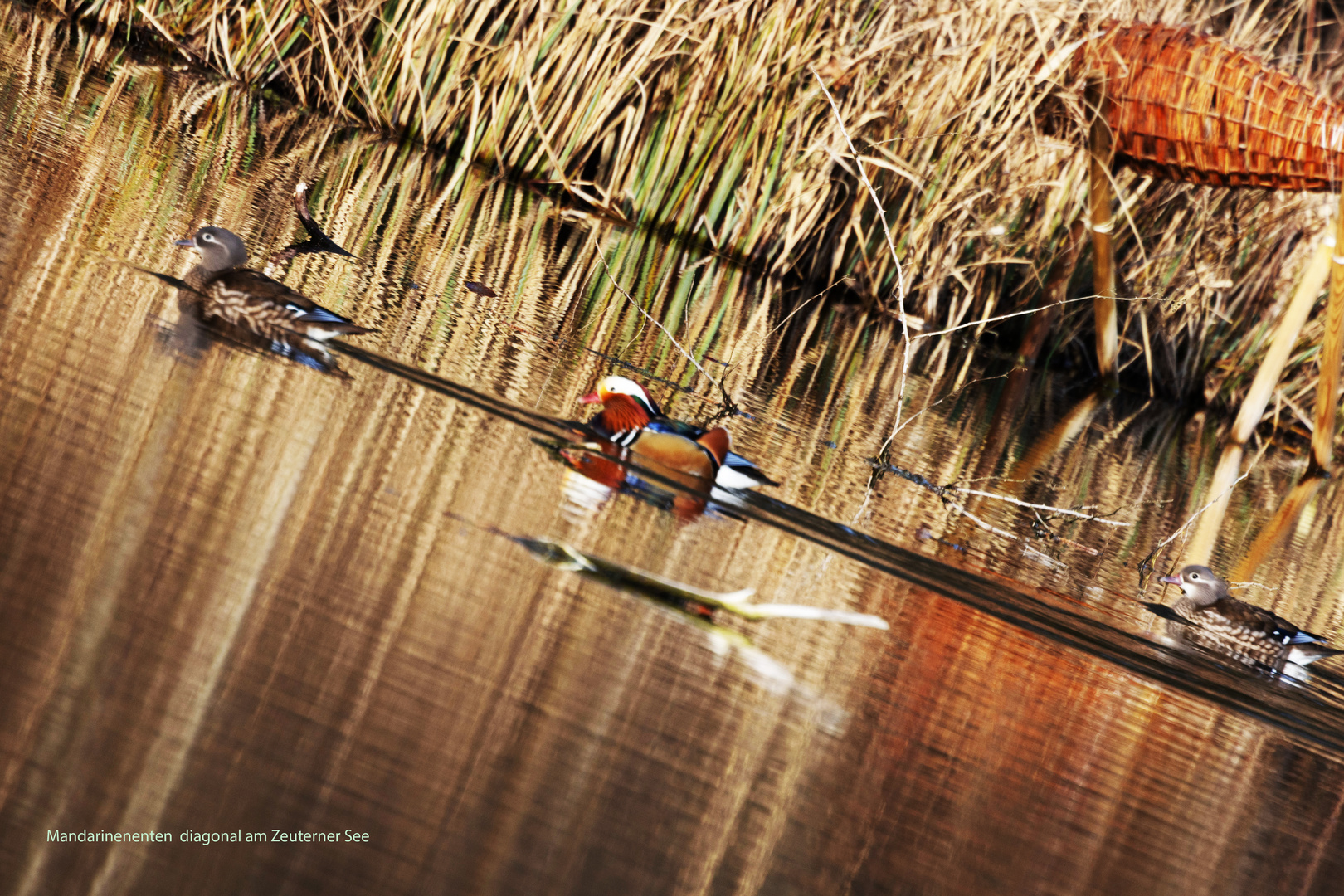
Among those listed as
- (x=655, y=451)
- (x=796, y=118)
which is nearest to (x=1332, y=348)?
(x=796, y=118)

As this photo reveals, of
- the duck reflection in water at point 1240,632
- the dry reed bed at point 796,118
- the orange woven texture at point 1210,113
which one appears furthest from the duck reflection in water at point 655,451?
the orange woven texture at point 1210,113

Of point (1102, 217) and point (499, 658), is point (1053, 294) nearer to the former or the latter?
point (1102, 217)

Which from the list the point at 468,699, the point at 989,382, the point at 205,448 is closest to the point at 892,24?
the point at 989,382

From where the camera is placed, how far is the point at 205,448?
2838 mm

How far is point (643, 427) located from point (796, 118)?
17.3 feet

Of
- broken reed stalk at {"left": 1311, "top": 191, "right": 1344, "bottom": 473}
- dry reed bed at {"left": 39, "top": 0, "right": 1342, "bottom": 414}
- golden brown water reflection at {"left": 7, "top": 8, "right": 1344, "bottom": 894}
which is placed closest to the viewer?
golden brown water reflection at {"left": 7, "top": 8, "right": 1344, "bottom": 894}

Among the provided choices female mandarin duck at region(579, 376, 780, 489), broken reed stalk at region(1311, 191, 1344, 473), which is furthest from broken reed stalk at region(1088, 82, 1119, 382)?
female mandarin duck at region(579, 376, 780, 489)

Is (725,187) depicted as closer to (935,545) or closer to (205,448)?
(935,545)

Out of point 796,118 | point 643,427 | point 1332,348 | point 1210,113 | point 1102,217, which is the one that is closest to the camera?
point 643,427

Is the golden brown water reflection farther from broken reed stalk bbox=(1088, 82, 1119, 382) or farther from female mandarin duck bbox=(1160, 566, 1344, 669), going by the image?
broken reed stalk bbox=(1088, 82, 1119, 382)

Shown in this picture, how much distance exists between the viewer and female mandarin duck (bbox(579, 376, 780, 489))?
3906 millimetres

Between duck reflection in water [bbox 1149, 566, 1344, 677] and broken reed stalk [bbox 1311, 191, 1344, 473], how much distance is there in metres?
3.67

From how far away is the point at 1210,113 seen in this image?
320 inches

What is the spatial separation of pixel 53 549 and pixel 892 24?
24.3ft
